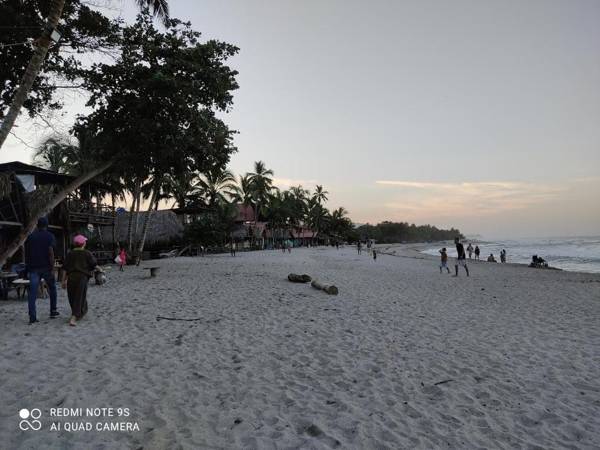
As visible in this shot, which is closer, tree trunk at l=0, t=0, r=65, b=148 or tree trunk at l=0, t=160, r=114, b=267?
tree trunk at l=0, t=0, r=65, b=148

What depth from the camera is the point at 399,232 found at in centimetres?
14350

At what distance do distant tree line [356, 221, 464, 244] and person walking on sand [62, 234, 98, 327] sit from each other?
101276mm

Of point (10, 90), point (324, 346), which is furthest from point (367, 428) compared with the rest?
point (10, 90)

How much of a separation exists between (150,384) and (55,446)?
3.97 ft

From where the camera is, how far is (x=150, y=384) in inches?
157

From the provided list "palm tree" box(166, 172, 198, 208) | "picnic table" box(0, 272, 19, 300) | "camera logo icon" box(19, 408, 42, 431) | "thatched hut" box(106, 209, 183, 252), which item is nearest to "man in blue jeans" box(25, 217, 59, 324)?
"picnic table" box(0, 272, 19, 300)

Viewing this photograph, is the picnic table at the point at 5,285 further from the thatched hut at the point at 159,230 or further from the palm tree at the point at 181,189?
the thatched hut at the point at 159,230

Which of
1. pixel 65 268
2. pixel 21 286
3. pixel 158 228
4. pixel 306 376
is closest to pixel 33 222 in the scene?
pixel 21 286

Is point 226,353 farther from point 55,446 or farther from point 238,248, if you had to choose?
point 238,248

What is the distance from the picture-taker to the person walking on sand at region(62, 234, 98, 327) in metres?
6.29

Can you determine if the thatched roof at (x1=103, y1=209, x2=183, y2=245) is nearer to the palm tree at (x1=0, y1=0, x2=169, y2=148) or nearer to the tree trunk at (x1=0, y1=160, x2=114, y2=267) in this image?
the tree trunk at (x1=0, y1=160, x2=114, y2=267)

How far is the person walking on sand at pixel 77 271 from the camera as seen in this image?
6.29 meters

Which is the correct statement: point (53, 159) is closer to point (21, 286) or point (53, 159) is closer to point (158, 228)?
point (158, 228)

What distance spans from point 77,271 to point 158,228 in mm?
30350
